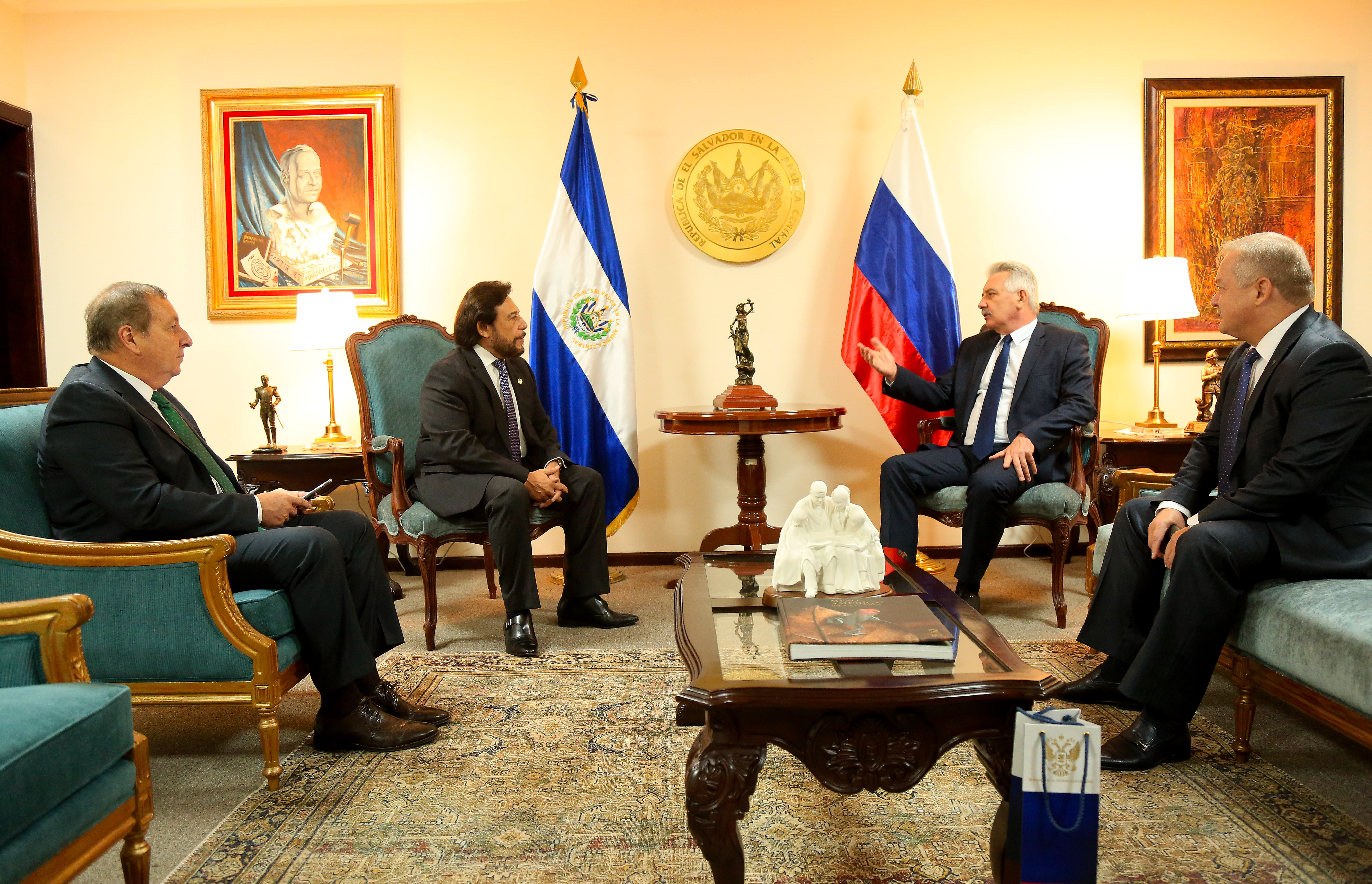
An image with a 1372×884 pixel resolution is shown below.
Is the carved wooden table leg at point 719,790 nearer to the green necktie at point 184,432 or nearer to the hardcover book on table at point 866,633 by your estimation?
the hardcover book on table at point 866,633

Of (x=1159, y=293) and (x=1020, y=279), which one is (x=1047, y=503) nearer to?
(x=1020, y=279)

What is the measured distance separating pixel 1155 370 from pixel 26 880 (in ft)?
15.9

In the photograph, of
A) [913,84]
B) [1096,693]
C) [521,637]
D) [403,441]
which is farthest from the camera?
[913,84]

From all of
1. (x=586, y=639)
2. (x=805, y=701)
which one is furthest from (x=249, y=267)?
(x=805, y=701)

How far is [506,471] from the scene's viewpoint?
3818 mm

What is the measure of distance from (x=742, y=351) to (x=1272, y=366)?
237cm

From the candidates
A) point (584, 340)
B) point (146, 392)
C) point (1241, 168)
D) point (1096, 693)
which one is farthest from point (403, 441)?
point (1241, 168)

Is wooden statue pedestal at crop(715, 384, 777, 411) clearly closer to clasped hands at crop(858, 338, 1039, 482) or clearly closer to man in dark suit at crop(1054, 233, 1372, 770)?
clasped hands at crop(858, 338, 1039, 482)

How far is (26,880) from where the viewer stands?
4.85 ft

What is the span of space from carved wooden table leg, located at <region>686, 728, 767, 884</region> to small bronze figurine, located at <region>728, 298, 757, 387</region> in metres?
2.91

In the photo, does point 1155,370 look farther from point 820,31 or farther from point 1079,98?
point 820,31

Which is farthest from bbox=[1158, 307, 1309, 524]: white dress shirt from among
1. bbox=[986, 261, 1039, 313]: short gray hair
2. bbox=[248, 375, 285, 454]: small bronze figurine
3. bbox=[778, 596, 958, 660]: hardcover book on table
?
bbox=[248, 375, 285, 454]: small bronze figurine

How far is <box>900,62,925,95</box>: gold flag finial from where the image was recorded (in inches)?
182

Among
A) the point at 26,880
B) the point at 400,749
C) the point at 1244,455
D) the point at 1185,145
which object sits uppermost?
the point at 1185,145
